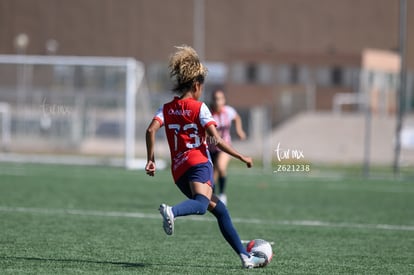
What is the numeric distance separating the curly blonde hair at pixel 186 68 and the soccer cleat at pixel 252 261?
1608mm

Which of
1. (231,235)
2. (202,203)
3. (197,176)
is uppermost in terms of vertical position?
(197,176)

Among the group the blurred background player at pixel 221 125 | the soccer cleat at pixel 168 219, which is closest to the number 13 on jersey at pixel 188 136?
the soccer cleat at pixel 168 219

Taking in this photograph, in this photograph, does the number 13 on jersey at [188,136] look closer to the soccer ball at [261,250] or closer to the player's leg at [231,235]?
the player's leg at [231,235]

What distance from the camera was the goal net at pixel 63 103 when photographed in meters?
27.4

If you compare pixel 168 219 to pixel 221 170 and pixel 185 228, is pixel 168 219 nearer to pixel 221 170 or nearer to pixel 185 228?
pixel 185 228

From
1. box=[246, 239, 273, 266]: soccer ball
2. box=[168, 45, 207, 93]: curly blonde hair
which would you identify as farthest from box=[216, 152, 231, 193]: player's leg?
box=[168, 45, 207, 93]: curly blonde hair

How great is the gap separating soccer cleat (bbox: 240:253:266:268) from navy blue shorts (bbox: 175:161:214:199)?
72cm

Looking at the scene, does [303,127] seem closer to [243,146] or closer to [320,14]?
[243,146]

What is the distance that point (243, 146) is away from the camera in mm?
38594

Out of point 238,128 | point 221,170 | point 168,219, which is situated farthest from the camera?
point 221,170

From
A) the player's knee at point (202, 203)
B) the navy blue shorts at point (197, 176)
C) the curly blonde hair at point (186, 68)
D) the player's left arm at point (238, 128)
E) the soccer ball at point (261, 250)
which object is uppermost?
the curly blonde hair at point (186, 68)

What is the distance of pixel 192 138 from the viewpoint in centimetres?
821

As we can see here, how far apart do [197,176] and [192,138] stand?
350 mm

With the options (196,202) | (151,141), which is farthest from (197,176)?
(151,141)
